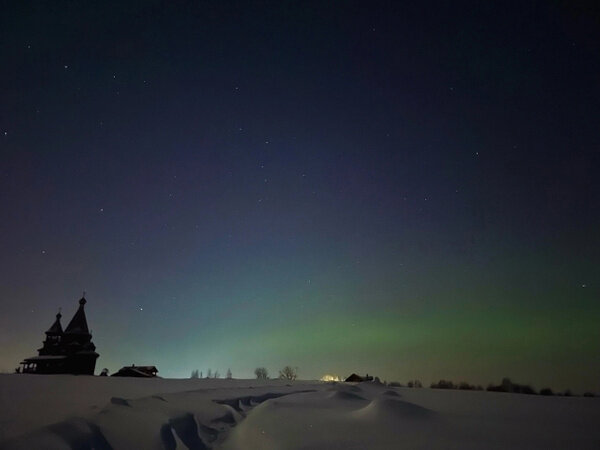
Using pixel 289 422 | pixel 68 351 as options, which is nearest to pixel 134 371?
pixel 68 351

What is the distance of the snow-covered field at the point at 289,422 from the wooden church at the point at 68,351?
123ft

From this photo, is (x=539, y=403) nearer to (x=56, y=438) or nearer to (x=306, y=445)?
(x=306, y=445)

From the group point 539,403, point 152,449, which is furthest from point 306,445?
point 539,403

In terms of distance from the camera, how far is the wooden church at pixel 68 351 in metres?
38.8

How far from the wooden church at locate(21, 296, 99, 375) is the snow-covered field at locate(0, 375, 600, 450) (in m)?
37.5

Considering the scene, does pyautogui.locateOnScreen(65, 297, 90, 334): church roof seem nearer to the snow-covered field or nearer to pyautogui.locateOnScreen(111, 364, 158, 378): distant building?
pyautogui.locateOnScreen(111, 364, 158, 378): distant building

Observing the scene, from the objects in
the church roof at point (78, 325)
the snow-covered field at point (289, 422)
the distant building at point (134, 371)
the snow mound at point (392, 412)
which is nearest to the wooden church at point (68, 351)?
the church roof at point (78, 325)

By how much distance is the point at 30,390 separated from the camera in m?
7.54

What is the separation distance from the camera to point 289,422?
18.1 ft

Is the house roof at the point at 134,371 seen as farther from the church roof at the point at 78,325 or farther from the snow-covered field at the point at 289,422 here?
the snow-covered field at the point at 289,422

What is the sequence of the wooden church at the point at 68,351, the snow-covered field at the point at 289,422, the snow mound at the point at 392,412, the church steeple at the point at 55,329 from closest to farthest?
1. the snow-covered field at the point at 289,422
2. the snow mound at the point at 392,412
3. the wooden church at the point at 68,351
4. the church steeple at the point at 55,329

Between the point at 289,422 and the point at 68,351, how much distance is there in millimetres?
45113

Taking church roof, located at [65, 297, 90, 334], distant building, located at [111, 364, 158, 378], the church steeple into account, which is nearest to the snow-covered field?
distant building, located at [111, 364, 158, 378]

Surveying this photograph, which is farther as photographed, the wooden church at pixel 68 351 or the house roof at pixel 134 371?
the wooden church at pixel 68 351
